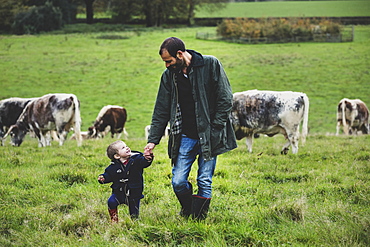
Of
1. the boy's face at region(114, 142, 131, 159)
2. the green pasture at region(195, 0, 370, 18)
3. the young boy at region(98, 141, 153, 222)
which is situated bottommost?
the young boy at region(98, 141, 153, 222)

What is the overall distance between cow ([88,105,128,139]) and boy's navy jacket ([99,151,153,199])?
15105 millimetres

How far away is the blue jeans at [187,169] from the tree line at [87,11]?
25.2 metres

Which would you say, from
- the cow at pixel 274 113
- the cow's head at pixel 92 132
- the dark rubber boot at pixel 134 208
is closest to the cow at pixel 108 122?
the cow's head at pixel 92 132

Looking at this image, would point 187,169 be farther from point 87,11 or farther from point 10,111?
point 87,11

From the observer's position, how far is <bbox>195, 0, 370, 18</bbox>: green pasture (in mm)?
42844

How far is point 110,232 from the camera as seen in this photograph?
4.52 metres

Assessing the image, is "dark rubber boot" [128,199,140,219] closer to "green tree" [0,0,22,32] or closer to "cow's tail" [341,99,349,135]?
"cow's tail" [341,99,349,135]

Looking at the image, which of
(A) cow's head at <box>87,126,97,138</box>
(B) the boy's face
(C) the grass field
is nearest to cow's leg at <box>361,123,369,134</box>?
(C) the grass field

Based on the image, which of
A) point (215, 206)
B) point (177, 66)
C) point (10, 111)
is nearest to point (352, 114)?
point (10, 111)

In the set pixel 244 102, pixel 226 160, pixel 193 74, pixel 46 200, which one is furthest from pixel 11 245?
pixel 244 102

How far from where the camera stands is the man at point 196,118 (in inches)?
187

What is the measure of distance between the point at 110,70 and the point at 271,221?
32.1 metres

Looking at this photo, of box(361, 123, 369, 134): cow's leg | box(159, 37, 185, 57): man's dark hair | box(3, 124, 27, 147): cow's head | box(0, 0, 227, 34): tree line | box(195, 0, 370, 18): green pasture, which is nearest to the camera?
box(159, 37, 185, 57): man's dark hair

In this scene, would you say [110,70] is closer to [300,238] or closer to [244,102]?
[244,102]
